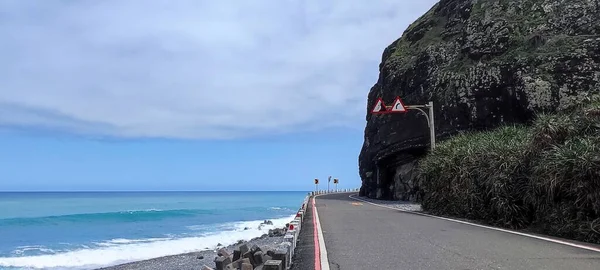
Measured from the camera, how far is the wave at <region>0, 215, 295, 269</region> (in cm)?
2505

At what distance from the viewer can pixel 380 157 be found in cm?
4191

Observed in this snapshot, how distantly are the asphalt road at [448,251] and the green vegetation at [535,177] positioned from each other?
1374mm

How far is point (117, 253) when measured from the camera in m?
27.8

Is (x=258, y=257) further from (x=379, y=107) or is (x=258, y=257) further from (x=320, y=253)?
(x=379, y=107)

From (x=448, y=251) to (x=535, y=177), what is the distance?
5168 millimetres

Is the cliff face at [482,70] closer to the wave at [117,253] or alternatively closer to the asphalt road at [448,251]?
the wave at [117,253]

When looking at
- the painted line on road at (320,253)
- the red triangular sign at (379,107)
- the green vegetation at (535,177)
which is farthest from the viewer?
the red triangular sign at (379,107)

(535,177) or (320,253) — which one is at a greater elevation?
(535,177)

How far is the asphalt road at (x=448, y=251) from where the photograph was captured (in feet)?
25.1

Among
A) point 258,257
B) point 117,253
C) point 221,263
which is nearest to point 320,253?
point 258,257

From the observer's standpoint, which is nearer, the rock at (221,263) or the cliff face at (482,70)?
the rock at (221,263)

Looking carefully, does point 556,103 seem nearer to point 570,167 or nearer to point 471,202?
point 471,202

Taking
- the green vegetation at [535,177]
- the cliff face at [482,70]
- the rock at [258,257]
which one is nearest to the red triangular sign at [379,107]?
the green vegetation at [535,177]

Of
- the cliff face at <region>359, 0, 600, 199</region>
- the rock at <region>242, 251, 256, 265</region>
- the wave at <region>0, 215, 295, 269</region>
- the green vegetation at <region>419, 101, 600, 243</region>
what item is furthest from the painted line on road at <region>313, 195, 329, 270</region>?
the cliff face at <region>359, 0, 600, 199</region>
